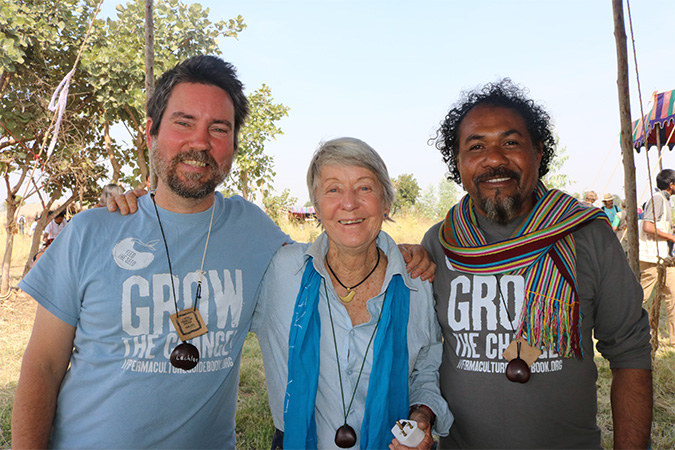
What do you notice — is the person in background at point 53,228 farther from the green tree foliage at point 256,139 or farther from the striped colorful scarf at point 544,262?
the striped colorful scarf at point 544,262

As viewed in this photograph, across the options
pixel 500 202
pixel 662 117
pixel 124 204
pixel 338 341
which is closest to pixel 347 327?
pixel 338 341

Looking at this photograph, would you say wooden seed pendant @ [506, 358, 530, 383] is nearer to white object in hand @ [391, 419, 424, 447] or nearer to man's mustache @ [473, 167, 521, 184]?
white object in hand @ [391, 419, 424, 447]

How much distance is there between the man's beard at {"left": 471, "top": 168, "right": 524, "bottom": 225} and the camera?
2.14m

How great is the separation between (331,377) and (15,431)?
1.26 metres

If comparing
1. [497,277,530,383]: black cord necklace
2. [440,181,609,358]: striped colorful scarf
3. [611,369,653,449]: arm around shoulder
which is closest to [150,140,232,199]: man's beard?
[440,181,609,358]: striped colorful scarf

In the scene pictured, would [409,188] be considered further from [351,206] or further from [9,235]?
[351,206]

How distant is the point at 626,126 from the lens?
139 inches

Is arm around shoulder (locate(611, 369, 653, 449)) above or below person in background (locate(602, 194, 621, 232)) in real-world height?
below

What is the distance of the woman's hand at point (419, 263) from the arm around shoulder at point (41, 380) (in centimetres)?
149

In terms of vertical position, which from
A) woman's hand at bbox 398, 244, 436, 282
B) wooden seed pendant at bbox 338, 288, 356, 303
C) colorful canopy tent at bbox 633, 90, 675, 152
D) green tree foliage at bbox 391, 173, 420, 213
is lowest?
wooden seed pendant at bbox 338, 288, 356, 303

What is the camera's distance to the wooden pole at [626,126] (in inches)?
136

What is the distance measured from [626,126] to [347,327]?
9.59 feet

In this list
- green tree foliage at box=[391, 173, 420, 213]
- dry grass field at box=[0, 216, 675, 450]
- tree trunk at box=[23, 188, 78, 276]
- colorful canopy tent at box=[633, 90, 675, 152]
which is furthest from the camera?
green tree foliage at box=[391, 173, 420, 213]

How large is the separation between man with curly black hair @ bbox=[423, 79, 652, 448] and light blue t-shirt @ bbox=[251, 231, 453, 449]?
8cm
